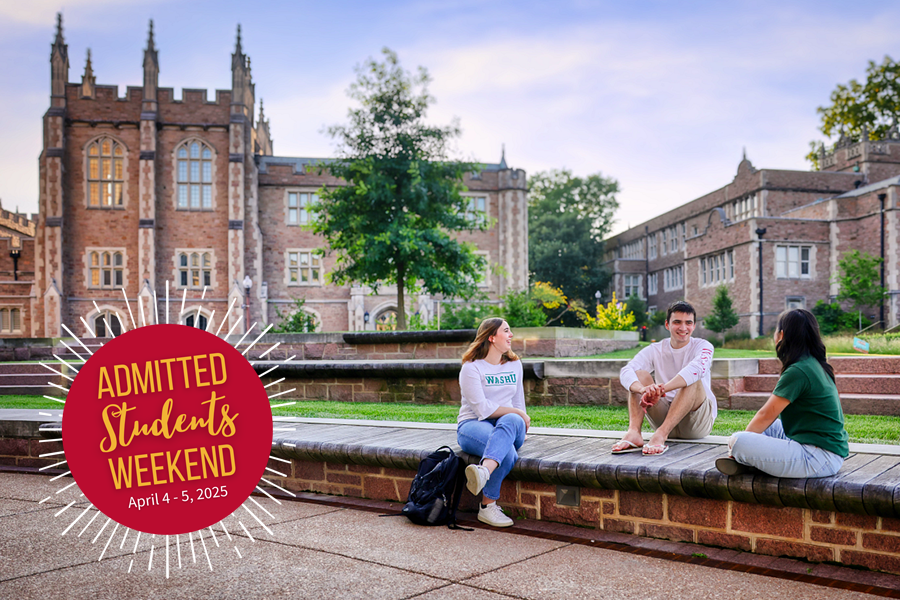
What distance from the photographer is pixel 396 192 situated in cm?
2033

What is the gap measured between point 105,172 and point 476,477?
111 ft

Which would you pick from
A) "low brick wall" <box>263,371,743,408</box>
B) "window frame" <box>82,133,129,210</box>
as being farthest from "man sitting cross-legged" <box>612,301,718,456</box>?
"window frame" <box>82,133,129,210</box>

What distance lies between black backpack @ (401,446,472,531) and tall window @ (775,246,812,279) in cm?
3223

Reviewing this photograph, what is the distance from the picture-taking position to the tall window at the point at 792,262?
33.2m

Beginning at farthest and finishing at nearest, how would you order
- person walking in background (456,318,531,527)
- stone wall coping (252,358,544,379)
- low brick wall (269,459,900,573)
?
stone wall coping (252,358,544,379), person walking in background (456,318,531,527), low brick wall (269,459,900,573)

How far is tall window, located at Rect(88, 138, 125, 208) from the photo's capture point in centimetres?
3322

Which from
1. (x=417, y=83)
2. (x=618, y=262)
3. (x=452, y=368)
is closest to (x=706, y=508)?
(x=452, y=368)

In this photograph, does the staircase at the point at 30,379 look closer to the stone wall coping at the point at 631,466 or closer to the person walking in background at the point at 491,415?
the stone wall coping at the point at 631,466

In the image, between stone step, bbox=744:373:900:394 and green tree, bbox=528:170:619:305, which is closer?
stone step, bbox=744:373:900:394

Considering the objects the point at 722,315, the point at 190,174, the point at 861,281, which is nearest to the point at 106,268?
the point at 190,174

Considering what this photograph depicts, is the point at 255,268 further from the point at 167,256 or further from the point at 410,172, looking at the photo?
the point at 410,172

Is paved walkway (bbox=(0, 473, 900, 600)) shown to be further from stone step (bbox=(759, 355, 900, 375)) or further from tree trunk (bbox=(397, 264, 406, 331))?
tree trunk (bbox=(397, 264, 406, 331))

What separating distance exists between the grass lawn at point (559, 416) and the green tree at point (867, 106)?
1631 inches

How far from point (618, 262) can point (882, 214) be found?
20279mm
